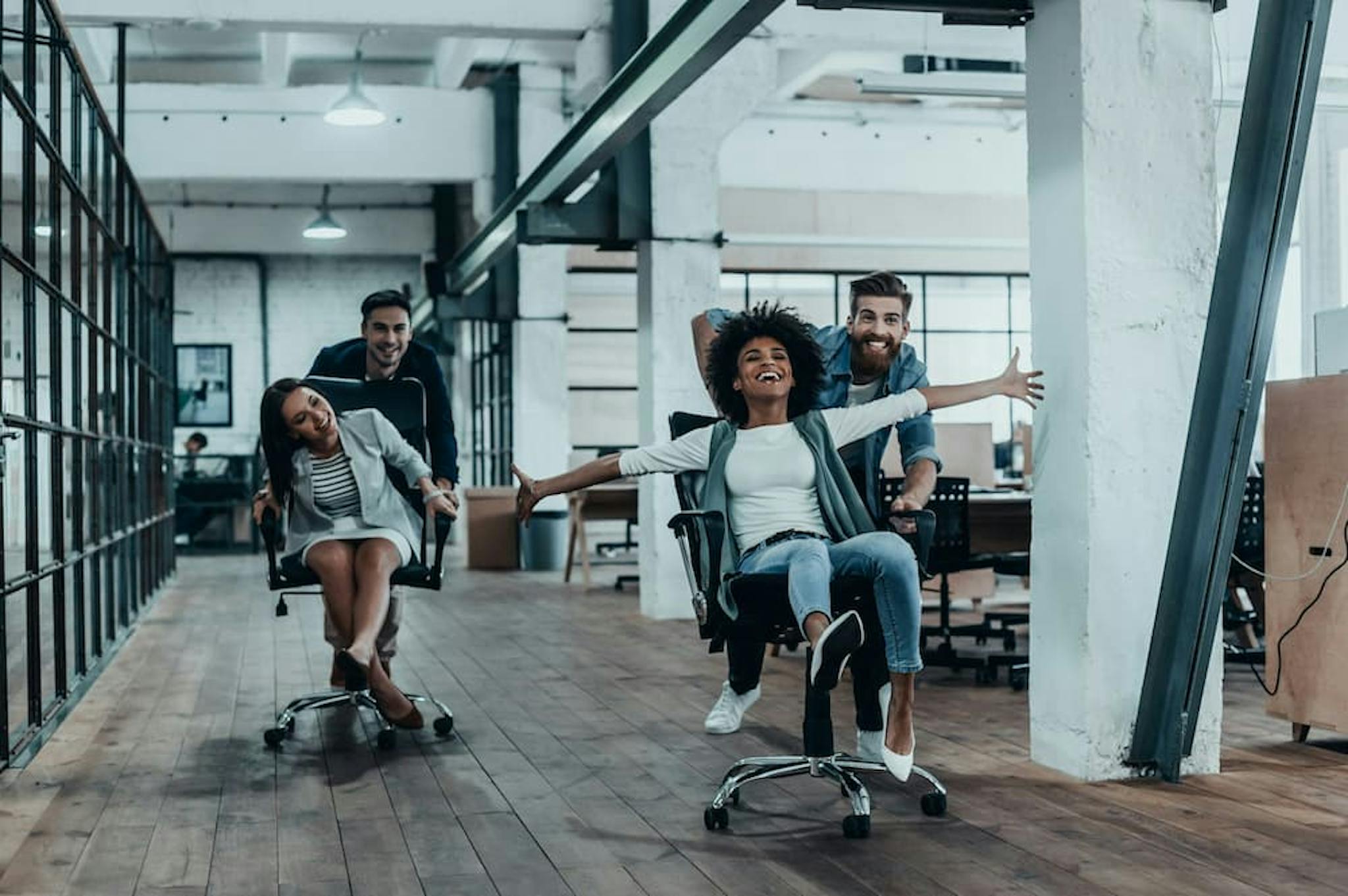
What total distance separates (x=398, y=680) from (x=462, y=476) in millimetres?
11172

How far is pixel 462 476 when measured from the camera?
56.7ft

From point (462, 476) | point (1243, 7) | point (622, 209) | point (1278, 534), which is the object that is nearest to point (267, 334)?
point (462, 476)

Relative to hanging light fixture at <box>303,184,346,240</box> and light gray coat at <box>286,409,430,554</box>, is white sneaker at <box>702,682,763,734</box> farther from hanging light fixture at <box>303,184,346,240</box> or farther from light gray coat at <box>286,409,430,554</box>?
hanging light fixture at <box>303,184,346,240</box>

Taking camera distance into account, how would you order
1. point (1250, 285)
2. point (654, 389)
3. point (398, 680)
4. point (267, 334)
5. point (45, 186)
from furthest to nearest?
point (267, 334) → point (654, 389) → point (398, 680) → point (45, 186) → point (1250, 285)

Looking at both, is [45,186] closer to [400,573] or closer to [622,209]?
[400,573]

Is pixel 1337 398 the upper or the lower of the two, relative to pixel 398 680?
upper

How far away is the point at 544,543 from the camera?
12.6 metres

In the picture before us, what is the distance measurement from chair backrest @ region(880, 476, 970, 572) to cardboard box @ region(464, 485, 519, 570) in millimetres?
7313

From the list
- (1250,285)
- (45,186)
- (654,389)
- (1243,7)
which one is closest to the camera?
(1250,285)

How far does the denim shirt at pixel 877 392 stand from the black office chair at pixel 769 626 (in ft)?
1.34

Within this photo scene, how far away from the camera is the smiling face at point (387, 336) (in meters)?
5.19

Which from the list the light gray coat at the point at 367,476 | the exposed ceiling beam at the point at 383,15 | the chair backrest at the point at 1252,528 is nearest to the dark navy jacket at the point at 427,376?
the light gray coat at the point at 367,476

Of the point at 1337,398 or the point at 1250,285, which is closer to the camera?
the point at 1250,285

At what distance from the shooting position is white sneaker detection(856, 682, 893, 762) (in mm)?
3979
